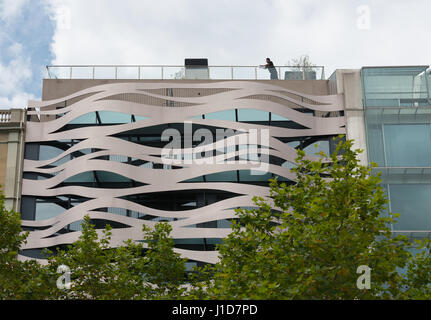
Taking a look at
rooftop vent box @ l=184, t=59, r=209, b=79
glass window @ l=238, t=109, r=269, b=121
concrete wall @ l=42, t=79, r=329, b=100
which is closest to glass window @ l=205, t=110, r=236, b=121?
glass window @ l=238, t=109, r=269, b=121

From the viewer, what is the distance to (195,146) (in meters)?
34.9

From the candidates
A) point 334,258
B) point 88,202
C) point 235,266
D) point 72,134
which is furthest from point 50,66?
point 334,258

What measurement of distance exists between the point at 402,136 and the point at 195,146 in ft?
41.2

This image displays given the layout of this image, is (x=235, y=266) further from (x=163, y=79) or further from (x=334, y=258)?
(x=163, y=79)

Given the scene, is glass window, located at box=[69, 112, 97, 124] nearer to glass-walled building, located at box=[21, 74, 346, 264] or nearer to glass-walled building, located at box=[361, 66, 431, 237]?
glass-walled building, located at box=[21, 74, 346, 264]

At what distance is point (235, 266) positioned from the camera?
18.7 meters

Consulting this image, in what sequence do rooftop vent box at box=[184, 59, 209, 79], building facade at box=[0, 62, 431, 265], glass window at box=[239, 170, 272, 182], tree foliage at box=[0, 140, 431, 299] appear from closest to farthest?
tree foliage at box=[0, 140, 431, 299], building facade at box=[0, 62, 431, 265], glass window at box=[239, 170, 272, 182], rooftop vent box at box=[184, 59, 209, 79]

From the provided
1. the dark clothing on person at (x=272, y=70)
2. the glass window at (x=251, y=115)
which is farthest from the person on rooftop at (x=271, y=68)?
the glass window at (x=251, y=115)

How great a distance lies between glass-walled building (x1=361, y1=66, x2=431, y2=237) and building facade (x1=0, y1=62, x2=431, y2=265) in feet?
0.20

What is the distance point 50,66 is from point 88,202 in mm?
10697

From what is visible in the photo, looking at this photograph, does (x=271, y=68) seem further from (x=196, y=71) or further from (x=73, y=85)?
(x=73, y=85)

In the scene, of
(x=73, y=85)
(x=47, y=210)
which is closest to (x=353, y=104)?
(x=73, y=85)

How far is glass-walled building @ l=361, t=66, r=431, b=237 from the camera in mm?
32906

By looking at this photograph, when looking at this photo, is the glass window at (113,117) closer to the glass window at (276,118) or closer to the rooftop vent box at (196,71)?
the rooftop vent box at (196,71)
